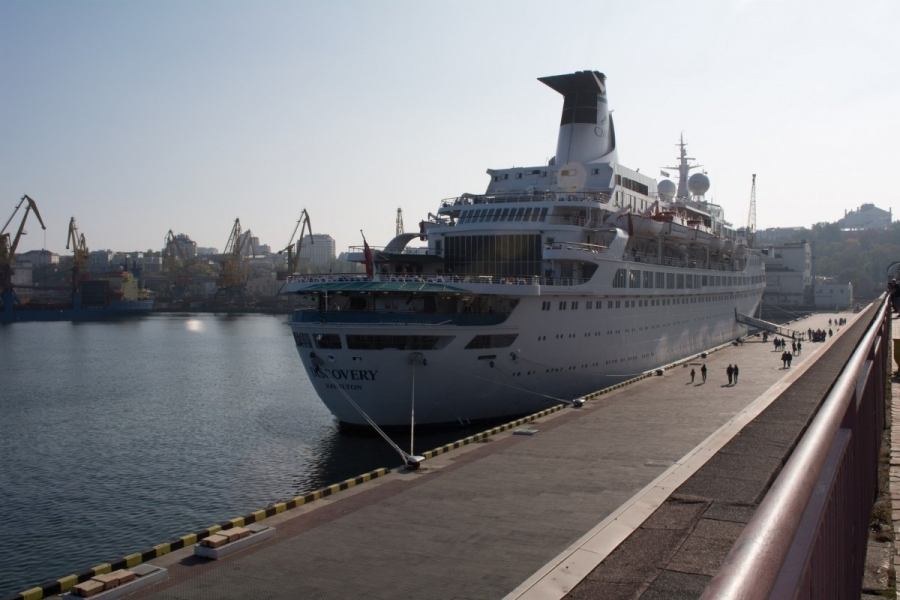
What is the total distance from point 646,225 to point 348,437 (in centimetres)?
2182

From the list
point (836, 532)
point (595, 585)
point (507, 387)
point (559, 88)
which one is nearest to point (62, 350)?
point (559, 88)

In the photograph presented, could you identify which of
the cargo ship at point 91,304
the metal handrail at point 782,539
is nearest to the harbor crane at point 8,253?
the cargo ship at point 91,304

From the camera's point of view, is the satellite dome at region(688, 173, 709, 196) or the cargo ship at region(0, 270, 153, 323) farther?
the cargo ship at region(0, 270, 153, 323)

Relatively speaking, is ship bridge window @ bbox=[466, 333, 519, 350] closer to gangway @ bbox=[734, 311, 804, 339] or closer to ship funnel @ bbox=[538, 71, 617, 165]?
ship funnel @ bbox=[538, 71, 617, 165]

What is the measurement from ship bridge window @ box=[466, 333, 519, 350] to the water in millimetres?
3808

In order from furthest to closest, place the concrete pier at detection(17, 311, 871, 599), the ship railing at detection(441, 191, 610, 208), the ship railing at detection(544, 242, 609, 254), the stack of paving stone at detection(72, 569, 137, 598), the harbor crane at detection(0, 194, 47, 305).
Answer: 1. the harbor crane at detection(0, 194, 47, 305)
2. the ship railing at detection(441, 191, 610, 208)
3. the ship railing at detection(544, 242, 609, 254)
4. the concrete pier at detection(17, 311, 871, 599)
5. the stack of paving stone at detection(72, 569, 137, 598)

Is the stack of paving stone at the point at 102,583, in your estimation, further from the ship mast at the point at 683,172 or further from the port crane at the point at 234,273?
the port crane at the point at 234,273

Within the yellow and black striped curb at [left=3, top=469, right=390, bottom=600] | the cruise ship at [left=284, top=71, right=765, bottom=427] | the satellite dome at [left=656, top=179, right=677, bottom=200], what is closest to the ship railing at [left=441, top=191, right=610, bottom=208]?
the cruise ship at [left=284, top=71, right=765, bottom=427]

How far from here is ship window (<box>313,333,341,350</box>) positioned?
1235 inches

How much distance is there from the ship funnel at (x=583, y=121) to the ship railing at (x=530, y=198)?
6.01 m

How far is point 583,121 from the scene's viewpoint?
164 ft

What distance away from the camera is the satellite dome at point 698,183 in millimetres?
73688

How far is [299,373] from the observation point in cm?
6362

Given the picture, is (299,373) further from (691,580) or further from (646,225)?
(691,580)
